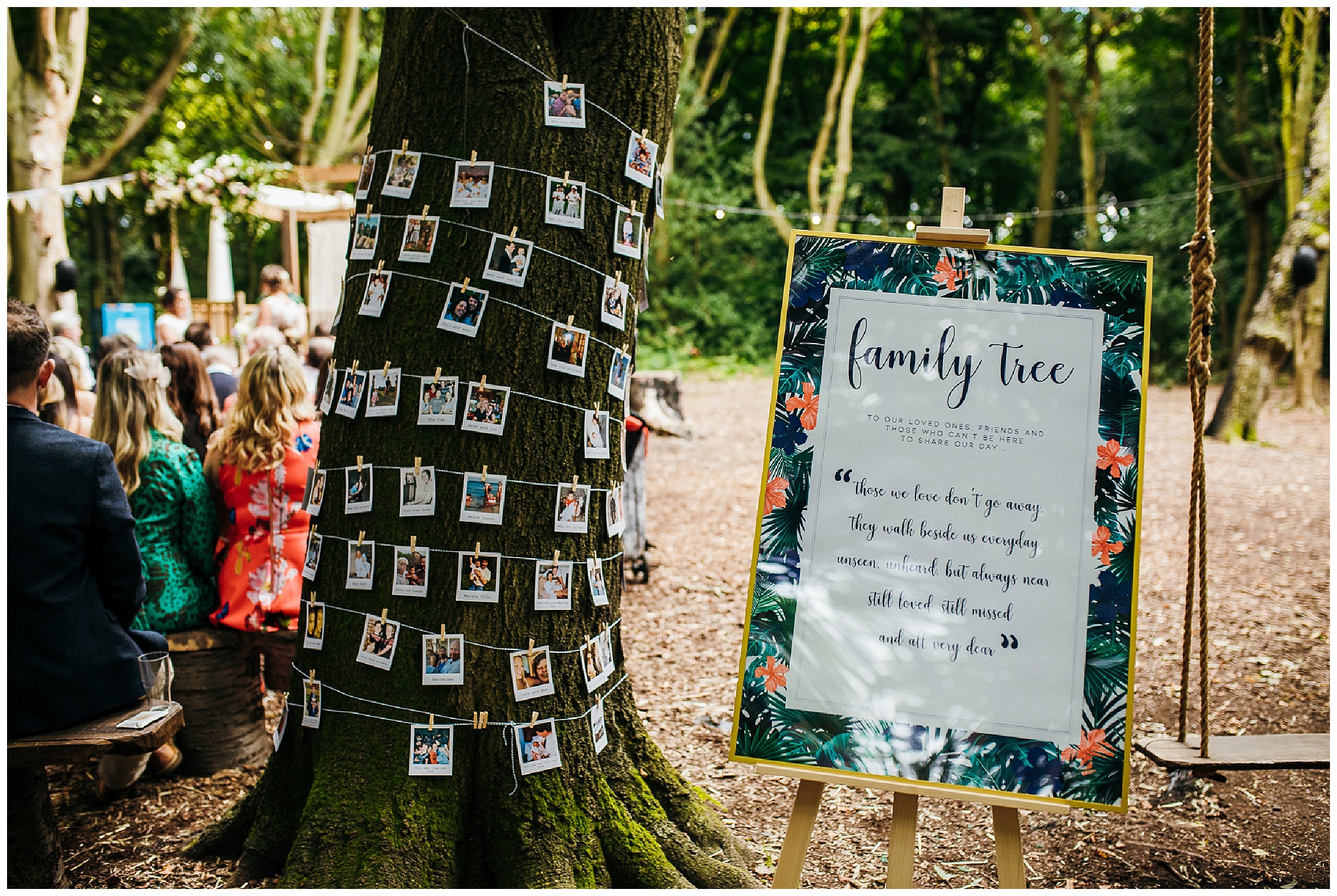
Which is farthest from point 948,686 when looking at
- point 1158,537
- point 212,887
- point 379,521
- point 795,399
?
point 1158,537

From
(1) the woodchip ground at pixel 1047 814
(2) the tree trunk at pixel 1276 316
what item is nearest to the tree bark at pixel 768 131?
(2) the tree trunk at pixel 1276 316

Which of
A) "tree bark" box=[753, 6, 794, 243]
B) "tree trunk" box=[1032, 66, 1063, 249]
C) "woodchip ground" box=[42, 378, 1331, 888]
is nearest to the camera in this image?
"woodchip ground" box=[42, 378, 1331, 888]

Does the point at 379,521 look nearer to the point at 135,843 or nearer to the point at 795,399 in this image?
the point at 795,399

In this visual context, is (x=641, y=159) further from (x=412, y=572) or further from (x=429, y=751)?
(x=429, y=751)

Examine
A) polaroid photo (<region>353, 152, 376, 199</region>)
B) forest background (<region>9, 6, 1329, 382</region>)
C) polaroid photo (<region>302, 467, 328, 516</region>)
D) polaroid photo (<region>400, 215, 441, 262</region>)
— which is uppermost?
forest background (<region>9, 6, 1329, 382</region>)

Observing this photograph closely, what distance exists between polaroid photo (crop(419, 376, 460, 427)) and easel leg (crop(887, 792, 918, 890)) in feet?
4.53

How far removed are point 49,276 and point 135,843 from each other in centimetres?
814

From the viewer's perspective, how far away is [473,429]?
223 centimetres

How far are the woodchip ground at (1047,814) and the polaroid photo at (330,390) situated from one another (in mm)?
1326

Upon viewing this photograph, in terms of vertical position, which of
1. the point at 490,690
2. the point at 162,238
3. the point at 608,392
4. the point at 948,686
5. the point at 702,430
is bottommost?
the point at 490,690

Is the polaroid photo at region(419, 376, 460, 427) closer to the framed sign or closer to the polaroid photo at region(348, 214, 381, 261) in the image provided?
the polaroid photo at region(348, 214, 381, 261)

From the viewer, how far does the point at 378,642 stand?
7.31ft

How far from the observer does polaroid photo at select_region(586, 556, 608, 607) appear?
2377 millimetres

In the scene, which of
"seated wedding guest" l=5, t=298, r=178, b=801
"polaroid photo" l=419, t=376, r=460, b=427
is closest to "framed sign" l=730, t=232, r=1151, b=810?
"polaroid photo" l=419, t=376, r=460, b=427
